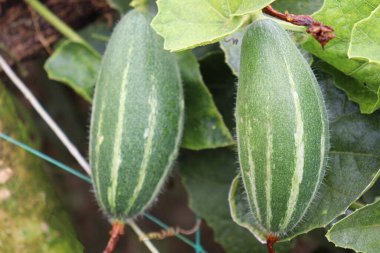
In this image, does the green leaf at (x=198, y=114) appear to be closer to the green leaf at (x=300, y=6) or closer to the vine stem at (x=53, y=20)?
the green leaf at (x=300, y=6)

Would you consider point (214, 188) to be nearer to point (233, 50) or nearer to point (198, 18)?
point (233, 50)

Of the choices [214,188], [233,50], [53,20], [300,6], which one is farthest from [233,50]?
[53,20]

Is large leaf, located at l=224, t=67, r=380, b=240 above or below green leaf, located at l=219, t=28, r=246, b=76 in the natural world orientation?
below

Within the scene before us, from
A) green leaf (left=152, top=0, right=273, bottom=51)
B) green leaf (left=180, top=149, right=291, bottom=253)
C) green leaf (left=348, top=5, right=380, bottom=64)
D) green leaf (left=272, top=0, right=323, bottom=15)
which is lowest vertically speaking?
green leaf (left=180, top=149, right=291, bottom=253)

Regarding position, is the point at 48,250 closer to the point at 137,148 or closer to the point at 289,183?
the point at 137,148

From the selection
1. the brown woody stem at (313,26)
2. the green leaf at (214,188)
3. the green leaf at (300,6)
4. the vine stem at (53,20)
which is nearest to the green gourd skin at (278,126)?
the brown woody stem at (313,26)

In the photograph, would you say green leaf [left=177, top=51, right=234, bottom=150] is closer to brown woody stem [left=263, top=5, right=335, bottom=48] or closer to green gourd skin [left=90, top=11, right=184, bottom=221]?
green gourd skin [left=90, top=11, right=184, bottom=221]

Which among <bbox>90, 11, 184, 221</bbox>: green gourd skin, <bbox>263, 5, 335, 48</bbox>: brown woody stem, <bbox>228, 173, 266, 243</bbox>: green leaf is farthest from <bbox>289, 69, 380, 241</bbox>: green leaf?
<bbox>90, 11, 184, 221</bbox>: green gourd skin
